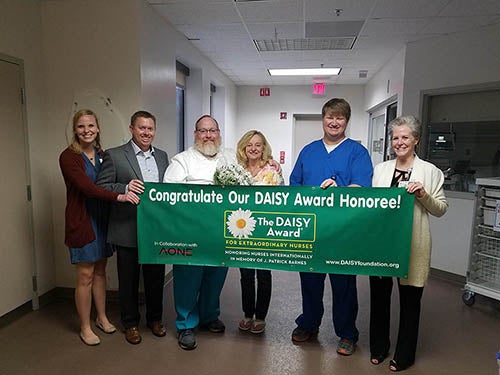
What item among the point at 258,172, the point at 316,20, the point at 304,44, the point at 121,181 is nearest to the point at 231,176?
the point at 258,172

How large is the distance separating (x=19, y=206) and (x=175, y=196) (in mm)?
1442

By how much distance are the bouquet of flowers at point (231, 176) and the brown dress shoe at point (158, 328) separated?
3.86 feet

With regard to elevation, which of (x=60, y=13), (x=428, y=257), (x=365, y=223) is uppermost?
(x=60, y=13)

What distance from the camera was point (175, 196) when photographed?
87.5 inches

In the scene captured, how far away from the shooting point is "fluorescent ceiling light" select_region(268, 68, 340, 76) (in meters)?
6.03

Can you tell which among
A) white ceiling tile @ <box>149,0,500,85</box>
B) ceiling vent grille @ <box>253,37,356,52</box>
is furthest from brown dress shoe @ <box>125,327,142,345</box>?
ceiling vent grille @ <box>253,37,356,52</box>

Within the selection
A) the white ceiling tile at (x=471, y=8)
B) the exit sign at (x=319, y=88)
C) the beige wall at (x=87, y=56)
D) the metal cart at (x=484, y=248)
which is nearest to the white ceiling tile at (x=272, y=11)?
the beige wall at (x=87, y=56)

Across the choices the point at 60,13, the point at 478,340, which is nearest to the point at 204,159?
the point at 60,13

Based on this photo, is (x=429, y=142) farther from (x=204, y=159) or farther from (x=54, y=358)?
(x=54, y=358)

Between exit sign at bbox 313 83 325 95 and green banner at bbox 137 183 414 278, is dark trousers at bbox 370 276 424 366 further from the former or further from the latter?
exit sign at bbox 313 83 325 95

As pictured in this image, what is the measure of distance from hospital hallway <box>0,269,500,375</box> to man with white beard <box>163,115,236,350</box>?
0.55 feet

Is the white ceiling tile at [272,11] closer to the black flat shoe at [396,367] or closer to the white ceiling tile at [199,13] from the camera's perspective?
the white ceiling tile at [199,13]

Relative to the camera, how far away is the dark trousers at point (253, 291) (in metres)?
2.48

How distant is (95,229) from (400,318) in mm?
2049
